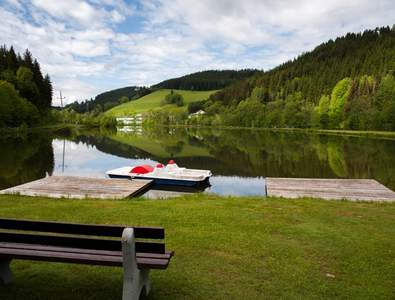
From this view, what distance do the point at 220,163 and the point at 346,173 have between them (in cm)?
1050

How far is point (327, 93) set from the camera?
114 meters

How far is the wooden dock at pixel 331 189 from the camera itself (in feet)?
44.9

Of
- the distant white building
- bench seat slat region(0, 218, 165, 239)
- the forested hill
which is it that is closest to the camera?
bench seat slat region(0, 218, 165, 239)

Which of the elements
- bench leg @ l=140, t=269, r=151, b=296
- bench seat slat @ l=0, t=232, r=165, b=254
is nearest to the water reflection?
bench seat slat @ l=0, t=232, r=165, b=254

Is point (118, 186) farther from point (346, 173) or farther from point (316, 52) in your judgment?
point (316, 52)

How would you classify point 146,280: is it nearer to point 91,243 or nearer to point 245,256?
point 91,243

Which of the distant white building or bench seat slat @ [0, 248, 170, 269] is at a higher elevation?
the distant white building

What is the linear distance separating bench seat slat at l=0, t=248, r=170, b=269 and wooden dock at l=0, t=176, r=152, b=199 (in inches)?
352

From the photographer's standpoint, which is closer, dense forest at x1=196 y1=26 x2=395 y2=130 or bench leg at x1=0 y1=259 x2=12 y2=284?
bench leg at x1=0 y1=259 x2=12 y2=284

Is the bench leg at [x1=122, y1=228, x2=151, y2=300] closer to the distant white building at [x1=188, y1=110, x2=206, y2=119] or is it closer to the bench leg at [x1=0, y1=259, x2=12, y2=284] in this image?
the bench leg at [x1=0, y1=259, x2=12, y2=284]

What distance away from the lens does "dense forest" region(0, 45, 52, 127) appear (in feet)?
205

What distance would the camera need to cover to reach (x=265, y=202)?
11172mm

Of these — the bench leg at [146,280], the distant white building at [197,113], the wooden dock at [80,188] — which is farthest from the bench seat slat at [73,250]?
the distant white building at [197,113]

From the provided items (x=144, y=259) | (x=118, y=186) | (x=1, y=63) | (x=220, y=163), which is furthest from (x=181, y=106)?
(x=144, y=259)
